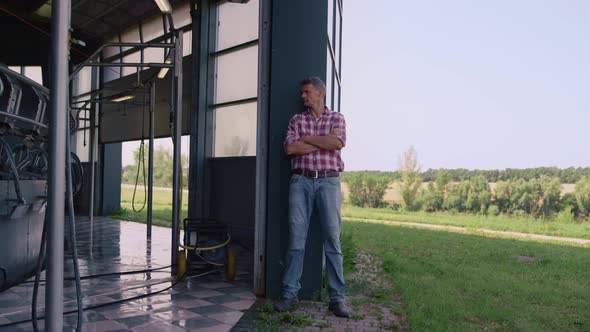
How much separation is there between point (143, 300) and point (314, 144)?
59.7 inches

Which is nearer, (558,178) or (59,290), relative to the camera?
(59,290)

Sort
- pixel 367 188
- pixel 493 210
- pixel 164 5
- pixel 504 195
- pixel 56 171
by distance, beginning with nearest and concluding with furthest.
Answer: pixel 56 171, pixel 164 5, pixel 493 210, pixel 504 195, pixel 367 188

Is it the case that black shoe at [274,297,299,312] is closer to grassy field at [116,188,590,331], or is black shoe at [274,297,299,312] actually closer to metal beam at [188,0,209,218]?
grassy field at [116,188,590,331]

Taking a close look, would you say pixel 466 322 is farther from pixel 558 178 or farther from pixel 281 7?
pixel 558 178

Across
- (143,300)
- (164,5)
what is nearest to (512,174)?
(164,5)

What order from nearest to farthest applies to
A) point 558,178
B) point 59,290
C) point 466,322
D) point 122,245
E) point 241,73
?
point 59,290 → point 466,322 → point 122,245 → point 241,73 → point 558,178

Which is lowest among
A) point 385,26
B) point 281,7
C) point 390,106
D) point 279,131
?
point 279,131

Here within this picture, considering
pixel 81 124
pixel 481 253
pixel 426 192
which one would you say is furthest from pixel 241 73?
pixel 426 192

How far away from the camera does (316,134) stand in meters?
3.04

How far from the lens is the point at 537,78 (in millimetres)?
21375

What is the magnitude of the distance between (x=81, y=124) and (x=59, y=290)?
11.5 m

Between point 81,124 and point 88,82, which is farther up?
point 88,82

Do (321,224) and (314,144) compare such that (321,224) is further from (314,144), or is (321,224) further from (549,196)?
(549,196)

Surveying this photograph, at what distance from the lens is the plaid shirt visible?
9.71 feet
